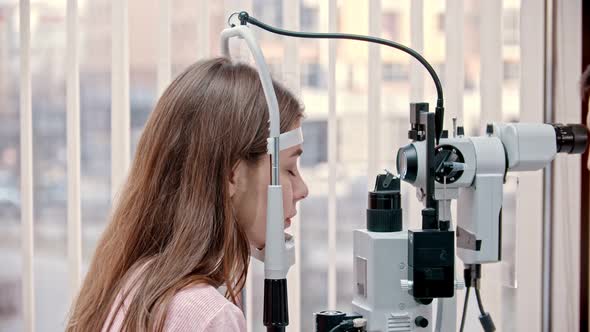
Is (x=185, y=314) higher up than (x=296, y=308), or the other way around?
(x=185, y=314)

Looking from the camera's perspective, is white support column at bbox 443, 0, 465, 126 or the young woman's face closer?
the young woman's face

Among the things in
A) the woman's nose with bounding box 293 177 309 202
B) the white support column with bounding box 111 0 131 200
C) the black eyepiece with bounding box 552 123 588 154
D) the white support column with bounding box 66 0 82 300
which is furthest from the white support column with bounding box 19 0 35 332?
the black eyepiece with bounding box 552 123 588 154

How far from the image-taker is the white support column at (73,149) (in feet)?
7.02

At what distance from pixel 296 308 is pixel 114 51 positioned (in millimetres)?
808

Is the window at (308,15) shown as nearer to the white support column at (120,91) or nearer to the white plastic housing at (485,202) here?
the white support column at (120,91)

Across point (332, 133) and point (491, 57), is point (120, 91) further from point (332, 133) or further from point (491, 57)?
point (491, 57)

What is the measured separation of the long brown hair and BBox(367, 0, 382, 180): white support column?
0.95 meters

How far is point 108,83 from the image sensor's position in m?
2.16

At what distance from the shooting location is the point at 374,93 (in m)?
2.18

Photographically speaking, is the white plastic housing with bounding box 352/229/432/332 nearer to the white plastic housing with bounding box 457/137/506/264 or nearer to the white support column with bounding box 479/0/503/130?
the white plastic housing with bounding box 457/137/506/264

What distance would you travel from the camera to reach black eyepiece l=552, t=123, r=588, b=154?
138cm

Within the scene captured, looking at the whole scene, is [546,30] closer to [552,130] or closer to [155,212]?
[552,130]

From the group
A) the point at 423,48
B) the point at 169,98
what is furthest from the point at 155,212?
the point at 423,48

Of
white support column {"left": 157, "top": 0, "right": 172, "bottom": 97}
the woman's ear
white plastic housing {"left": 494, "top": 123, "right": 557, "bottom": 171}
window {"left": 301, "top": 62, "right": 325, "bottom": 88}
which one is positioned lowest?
the woman's ear
